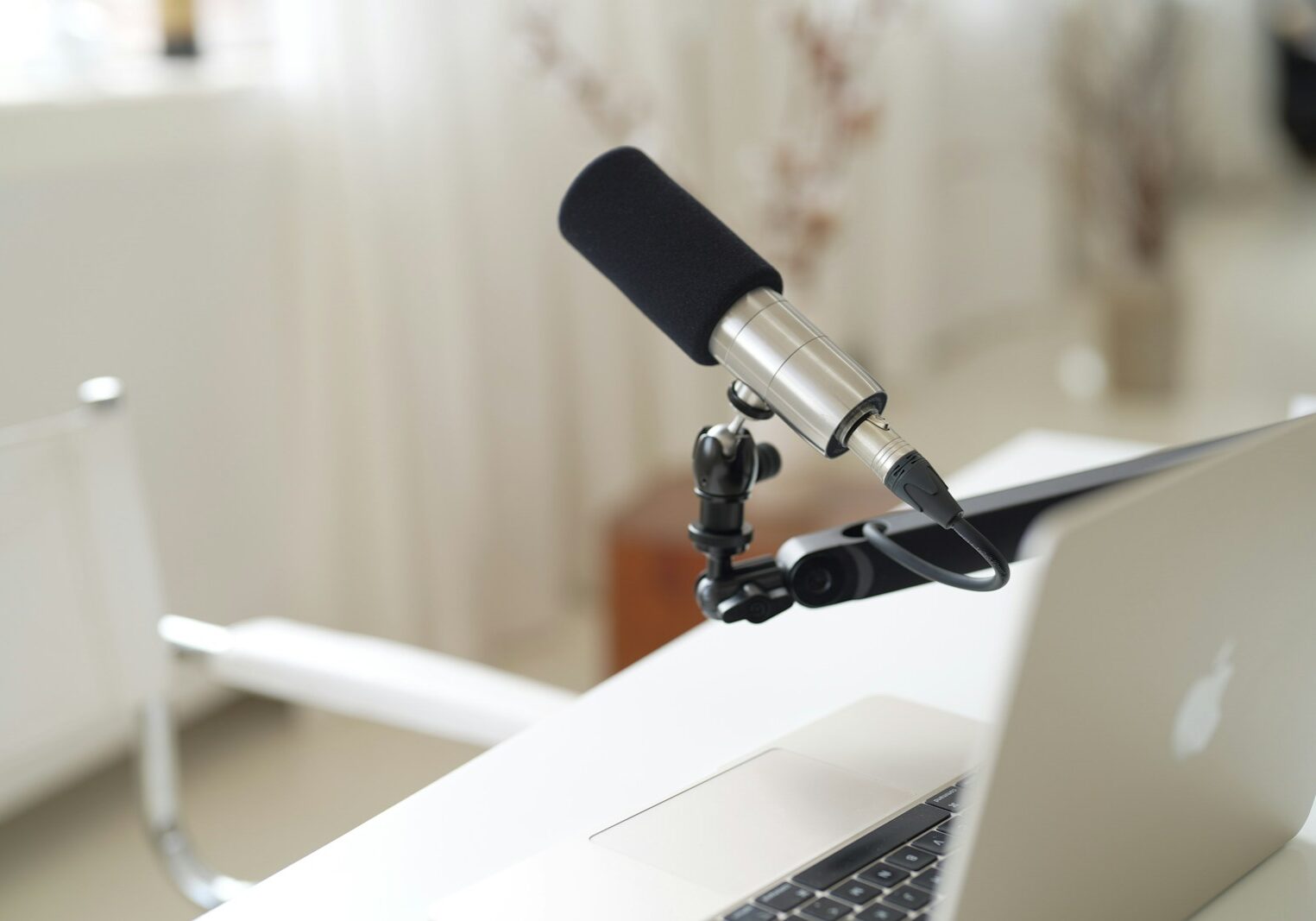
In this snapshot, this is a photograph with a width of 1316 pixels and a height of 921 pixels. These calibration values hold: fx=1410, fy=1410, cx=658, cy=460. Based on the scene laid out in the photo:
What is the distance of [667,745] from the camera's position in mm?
746

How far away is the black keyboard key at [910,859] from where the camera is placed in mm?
574

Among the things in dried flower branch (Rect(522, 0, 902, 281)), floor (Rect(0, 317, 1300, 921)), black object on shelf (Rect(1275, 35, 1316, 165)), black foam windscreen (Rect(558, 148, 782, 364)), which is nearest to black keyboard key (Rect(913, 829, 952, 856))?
black foam windscreen (Rect(558, 148, 782, 364))

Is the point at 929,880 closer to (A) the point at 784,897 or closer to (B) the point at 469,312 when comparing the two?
(A) the point at 784,897

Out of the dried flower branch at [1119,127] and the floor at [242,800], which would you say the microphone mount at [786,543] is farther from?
the dried flower branch at [1119,127]

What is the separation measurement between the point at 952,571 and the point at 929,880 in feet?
0.59

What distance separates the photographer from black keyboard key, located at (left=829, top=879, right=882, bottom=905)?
0.55 meters

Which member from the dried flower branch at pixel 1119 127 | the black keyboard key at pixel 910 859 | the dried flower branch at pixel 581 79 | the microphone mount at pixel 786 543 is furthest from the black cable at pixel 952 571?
the dried flower branch at pixel 1119 127

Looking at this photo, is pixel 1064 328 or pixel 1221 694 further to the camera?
pixel 1064 328

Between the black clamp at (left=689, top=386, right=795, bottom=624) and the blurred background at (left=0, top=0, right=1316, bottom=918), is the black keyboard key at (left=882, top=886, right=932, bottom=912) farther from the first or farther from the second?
the blurred background at (left=0, top=0, right=1316, bottom=918)

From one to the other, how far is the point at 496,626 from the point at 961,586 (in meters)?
1.92

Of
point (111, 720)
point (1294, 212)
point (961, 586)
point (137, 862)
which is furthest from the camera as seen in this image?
point (1294, 212)

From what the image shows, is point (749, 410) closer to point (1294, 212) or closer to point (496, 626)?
point (496, 626)

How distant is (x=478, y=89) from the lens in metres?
2.31

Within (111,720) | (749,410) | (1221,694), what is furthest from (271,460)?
(1221,694)
